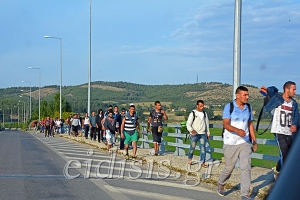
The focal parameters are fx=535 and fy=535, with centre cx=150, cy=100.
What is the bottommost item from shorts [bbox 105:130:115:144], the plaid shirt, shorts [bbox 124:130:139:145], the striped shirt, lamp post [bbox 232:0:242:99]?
shorts [bbox 105:130:115:144]

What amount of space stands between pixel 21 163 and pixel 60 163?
1.09 meters

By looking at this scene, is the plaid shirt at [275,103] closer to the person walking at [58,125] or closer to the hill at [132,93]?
the hill at [132,93]

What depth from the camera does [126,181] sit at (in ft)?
36.3

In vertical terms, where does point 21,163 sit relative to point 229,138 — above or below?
below

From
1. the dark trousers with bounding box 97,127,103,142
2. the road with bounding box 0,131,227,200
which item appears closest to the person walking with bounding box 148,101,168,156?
the road with bounding box 0,131,227,200

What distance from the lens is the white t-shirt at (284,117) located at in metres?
9.06

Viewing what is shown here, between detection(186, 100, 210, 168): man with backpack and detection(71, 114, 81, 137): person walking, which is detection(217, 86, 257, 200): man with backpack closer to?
detection(186, 100, 210, 168): man with backpack

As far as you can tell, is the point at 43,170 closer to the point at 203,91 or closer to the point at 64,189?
the point at 64,189

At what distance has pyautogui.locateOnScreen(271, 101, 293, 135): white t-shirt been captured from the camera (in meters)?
9.06

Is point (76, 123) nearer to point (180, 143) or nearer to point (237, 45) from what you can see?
point (180, 143)

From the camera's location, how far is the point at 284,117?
9.10m

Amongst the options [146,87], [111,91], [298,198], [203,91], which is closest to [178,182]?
[298,198]

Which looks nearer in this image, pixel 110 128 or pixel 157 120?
pixel 157 120

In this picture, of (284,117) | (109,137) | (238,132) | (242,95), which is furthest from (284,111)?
(109,137)
